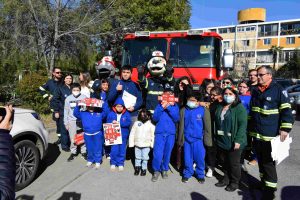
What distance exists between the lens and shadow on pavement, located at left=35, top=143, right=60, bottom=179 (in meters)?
5.42

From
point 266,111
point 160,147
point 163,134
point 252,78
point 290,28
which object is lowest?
point 160,147

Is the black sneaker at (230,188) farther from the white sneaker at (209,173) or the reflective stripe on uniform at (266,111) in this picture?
the reflective stripe on uniform at (266,111)

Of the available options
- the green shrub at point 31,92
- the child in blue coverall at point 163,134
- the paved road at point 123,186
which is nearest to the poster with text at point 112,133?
the paved road at point 123,186

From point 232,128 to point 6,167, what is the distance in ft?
12.1

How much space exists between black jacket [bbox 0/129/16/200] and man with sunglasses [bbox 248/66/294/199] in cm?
343

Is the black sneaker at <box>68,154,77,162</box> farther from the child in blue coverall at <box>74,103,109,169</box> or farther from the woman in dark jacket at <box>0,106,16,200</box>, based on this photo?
the woman in dark jacket at <box>0,106,16,200</box>

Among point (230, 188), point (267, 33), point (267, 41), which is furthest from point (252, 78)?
point (267, 33)

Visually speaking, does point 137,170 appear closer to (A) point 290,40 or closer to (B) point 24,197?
(B) point 24,197

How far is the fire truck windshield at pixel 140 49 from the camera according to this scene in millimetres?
7215

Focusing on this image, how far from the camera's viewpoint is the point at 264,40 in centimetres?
6862

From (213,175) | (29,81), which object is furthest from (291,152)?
(29,81)

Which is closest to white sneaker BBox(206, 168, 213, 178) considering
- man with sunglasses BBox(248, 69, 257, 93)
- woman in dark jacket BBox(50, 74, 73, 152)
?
man with sunglasses BBox(248, 69, 257, 93)

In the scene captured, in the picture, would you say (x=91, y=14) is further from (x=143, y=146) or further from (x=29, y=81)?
(x=143, y=146)

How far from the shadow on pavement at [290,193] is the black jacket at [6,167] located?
13.0 ft
